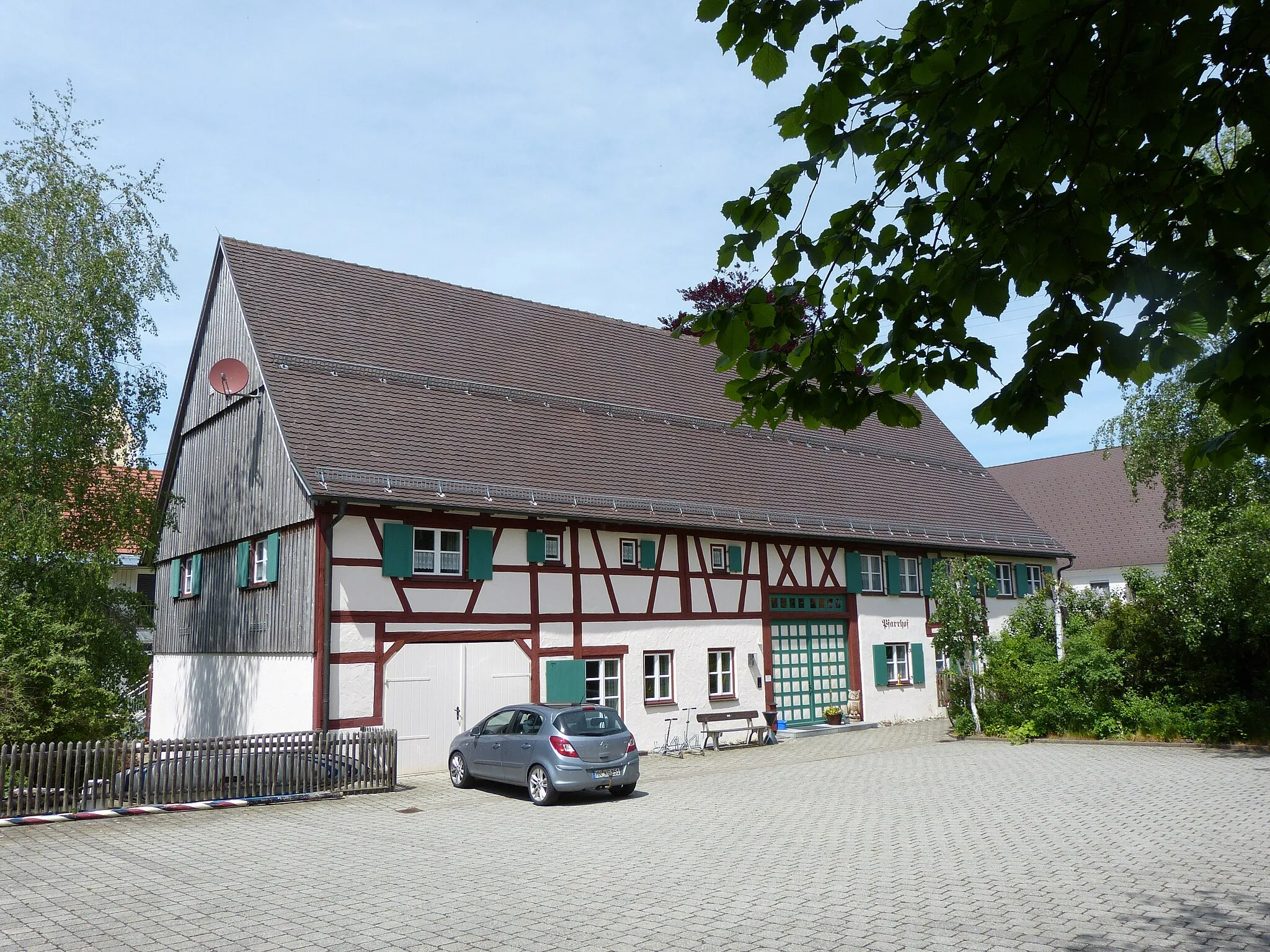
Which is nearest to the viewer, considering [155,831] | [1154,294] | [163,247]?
[1154,294]

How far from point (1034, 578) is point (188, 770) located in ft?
86.1

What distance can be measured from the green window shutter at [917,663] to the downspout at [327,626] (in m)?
16.4

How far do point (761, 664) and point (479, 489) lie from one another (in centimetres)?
841

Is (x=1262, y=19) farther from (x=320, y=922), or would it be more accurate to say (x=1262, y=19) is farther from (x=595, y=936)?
(x=320, y=922)

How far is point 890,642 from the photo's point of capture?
27766 millimetres

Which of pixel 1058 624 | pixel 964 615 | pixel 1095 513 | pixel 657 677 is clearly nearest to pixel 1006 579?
pixel 1058 624

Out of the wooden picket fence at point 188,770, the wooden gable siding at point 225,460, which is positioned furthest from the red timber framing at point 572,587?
the wooden gable siding at point 225,460

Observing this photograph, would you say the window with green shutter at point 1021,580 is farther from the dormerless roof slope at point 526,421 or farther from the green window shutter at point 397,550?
the green window shutter at point 397,550

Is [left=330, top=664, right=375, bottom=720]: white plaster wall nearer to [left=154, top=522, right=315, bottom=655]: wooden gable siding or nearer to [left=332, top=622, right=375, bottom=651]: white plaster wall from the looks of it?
[left=332, top=622, right=375, bottom=651]: white plaster wall

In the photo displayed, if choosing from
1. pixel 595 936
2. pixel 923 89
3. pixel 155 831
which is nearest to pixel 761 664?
pixel 155 831

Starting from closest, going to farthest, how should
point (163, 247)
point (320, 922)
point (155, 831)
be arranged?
point (320, 922) → point (155, 831) → point (163, 247)

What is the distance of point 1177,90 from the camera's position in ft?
13.7

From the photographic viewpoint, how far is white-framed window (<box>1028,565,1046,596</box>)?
32609 millimetres

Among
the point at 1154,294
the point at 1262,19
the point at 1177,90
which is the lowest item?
the point at 1154,294
